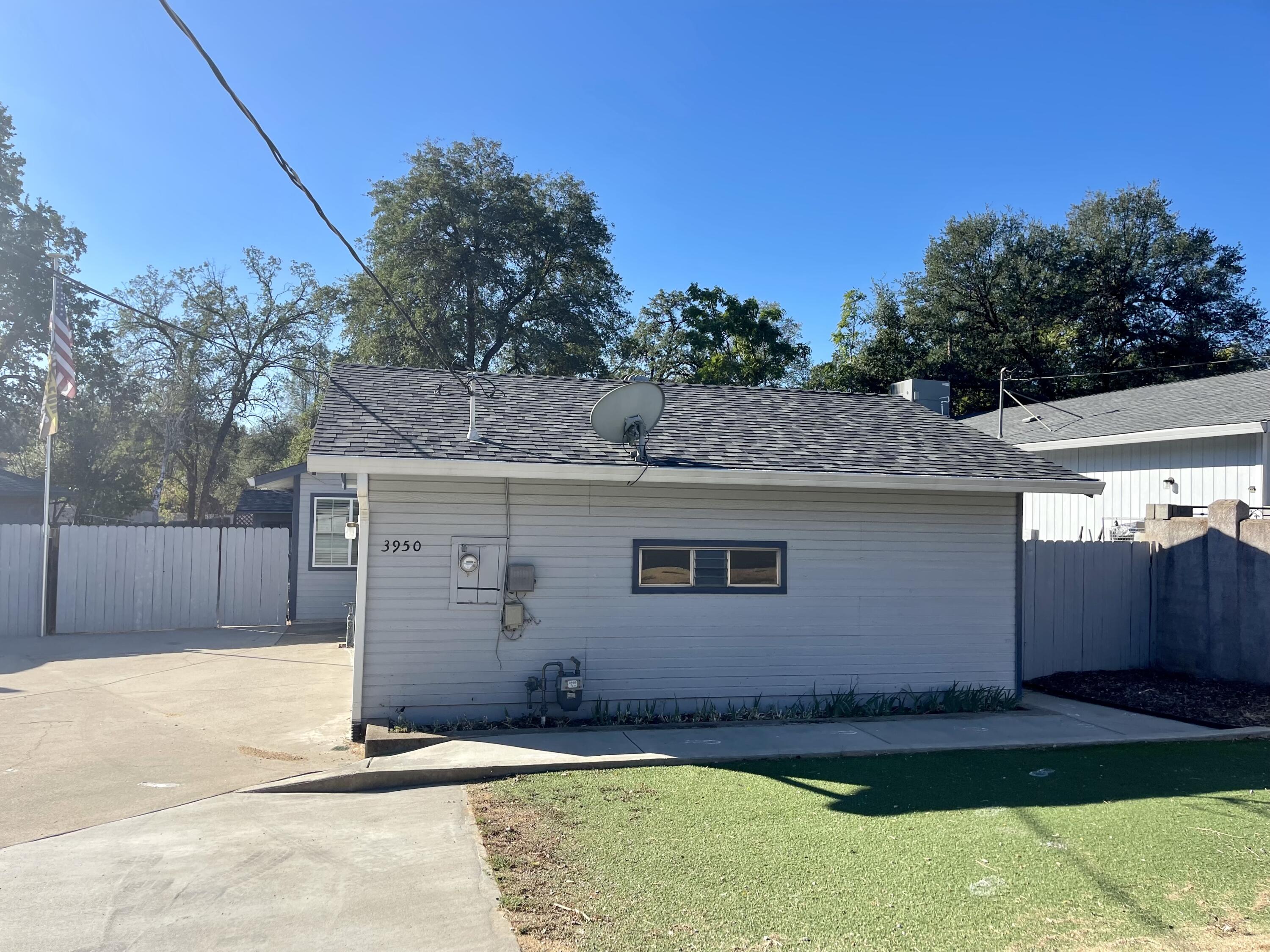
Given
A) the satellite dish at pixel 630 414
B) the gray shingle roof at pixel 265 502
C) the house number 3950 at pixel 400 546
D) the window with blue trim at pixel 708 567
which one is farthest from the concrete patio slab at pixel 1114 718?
the gray shingle roof at pixel 265 502

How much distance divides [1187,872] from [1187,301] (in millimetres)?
33620

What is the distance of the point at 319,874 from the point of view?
4957 millimetres

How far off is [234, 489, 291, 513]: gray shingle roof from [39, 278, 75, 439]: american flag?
19.3 feet

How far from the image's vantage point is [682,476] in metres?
8.71

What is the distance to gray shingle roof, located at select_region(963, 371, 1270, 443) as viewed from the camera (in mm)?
13312

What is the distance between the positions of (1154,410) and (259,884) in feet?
51.0

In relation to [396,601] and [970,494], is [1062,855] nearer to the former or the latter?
[970,494]

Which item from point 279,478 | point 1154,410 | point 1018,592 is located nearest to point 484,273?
point 279,478

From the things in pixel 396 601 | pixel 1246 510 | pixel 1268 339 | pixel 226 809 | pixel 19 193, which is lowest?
pixel 226 809

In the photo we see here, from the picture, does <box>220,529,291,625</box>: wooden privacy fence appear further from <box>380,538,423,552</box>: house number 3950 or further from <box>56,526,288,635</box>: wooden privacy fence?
<box>380,538,423,552</box>: house number 3950

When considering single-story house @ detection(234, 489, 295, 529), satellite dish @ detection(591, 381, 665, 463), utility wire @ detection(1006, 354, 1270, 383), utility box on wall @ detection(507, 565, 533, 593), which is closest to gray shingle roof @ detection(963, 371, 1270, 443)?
satellite dish @ detection(591, 381, 665, 463)

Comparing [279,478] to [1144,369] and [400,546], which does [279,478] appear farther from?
[1144,369]

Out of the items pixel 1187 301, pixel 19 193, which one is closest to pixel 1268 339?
pixel 1187 301

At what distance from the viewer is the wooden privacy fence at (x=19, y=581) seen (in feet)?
47.4
